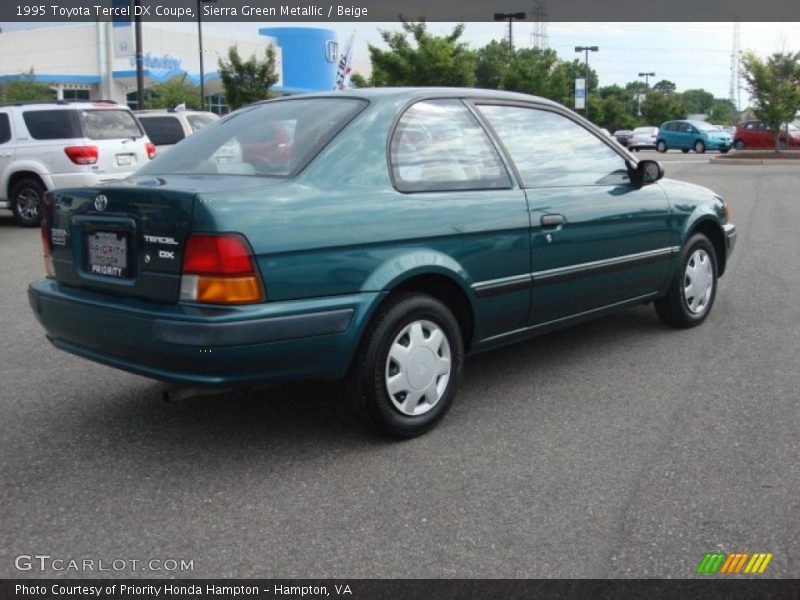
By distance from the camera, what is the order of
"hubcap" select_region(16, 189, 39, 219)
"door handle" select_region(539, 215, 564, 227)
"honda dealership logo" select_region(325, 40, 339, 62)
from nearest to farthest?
"door handle" select_region(539, 215, 564, 227), "hubcap" select_region(16, 189, 39, 219), "honda dealership logo" select_region(325, 40, 339, 62)

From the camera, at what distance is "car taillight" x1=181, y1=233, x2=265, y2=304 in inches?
135

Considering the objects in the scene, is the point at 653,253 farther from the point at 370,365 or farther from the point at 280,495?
the point at 280,495

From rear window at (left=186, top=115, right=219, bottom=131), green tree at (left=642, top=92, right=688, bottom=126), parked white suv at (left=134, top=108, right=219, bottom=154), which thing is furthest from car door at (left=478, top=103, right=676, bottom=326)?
green tree at (left=642, top=92, right=688, bottom=126)

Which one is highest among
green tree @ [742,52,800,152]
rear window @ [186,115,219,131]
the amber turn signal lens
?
green tree @ [742,52,800,152]

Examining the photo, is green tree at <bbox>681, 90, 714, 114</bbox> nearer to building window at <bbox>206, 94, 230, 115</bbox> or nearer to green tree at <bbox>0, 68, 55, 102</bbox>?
building window at <bbox>206, 94, 230, 115</bbox>

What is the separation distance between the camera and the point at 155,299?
361 cm

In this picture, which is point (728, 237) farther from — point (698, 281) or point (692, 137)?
point (692, 137)

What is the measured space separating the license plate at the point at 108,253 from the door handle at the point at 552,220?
6.93 ft

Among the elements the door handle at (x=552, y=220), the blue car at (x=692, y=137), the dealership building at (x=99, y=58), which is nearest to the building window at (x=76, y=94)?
the dealership building at (x=99, y=58)

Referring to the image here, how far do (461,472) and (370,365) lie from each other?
60cm

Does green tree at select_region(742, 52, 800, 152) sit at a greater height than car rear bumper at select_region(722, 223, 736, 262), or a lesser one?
greater

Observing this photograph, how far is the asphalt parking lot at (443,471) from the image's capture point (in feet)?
9.87

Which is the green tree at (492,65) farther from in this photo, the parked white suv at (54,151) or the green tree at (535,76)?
the parked white suv at (54,151)
